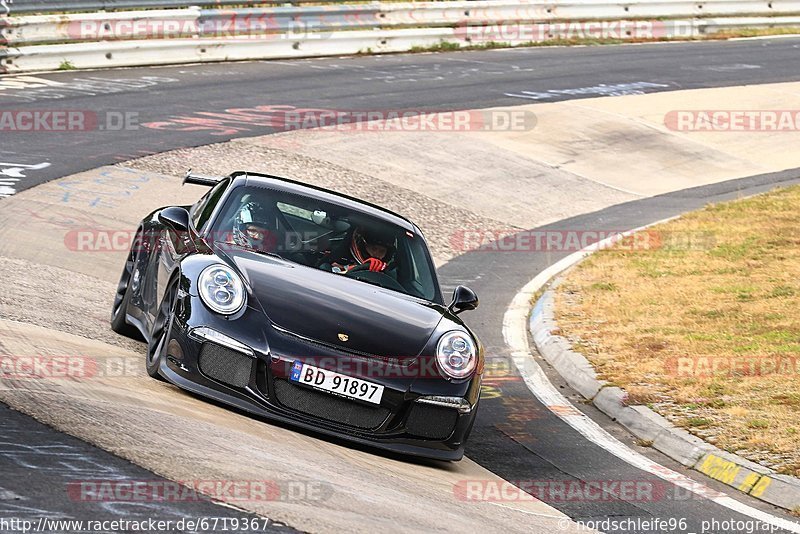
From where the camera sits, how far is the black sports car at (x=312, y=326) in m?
6.77

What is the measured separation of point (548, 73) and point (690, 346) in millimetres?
15003

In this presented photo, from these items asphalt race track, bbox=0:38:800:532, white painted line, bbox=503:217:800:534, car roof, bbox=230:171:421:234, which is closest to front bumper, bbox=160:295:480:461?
asphalt race track, bbox=0:38:800:532

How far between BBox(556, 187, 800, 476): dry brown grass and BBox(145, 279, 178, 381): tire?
11.7 feet

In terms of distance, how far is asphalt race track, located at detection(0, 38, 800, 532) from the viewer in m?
7.68

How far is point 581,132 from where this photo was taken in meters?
20.4

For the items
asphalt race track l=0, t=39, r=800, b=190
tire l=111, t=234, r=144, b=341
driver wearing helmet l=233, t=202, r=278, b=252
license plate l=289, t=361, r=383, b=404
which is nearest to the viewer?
license plate l=289, t=361, r=383, b=404

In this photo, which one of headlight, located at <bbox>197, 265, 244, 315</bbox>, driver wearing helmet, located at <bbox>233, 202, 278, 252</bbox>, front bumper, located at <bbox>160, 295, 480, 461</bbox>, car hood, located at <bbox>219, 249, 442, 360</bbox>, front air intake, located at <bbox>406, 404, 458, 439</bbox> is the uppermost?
driver wearing helmet, located at <bbox>233, 202, 278, 252</bbox>

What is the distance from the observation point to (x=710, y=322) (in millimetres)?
11047

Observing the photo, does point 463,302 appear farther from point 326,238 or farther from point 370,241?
point 326,238

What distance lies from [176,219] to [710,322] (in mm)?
5183

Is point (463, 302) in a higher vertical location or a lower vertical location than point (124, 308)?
higher

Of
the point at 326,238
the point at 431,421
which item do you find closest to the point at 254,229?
the point at 326,238

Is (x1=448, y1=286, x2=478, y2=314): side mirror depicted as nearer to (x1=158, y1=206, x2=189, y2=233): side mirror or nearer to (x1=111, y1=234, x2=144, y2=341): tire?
(x1=158, y1=206, x2=189, y2=233): side mirror

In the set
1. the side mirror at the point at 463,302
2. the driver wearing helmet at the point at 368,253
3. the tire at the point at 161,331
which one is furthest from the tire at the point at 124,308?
the side mirror at the point at 463,302
